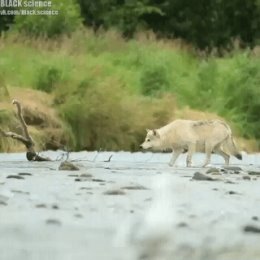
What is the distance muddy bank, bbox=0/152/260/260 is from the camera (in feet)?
20.7

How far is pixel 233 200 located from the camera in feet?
30.7

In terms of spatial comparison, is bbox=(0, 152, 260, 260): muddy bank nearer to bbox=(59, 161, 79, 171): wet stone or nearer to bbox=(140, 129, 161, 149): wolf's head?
bbox=(59, 161, 79, 171): wet stone

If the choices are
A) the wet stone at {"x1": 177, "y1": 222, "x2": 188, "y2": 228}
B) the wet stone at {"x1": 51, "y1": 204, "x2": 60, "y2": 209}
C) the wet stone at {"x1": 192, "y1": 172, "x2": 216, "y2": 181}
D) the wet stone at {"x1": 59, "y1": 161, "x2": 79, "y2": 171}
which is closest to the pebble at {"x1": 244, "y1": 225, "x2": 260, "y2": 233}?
the wet stone at {"x1": 177, "y1": 222, "x2": 188, "y2": 228}

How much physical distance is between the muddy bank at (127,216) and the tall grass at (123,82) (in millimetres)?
7169

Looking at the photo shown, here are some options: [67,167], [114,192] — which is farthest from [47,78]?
[114,192]

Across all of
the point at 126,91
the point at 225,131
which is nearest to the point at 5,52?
the point at 126,91

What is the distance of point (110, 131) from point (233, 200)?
429 inches

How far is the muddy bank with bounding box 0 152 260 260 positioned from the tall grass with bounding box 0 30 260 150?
7.17m

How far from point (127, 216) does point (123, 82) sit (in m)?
14.2

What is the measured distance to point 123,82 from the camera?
864 inches

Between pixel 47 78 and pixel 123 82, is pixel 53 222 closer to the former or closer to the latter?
pixel 47 78

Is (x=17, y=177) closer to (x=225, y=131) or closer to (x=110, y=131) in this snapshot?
(x=225, y=131)

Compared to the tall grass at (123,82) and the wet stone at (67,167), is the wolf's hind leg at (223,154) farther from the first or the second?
the tall grass at (123,82)

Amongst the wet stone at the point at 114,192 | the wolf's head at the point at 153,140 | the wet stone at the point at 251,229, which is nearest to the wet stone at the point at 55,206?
the wet stone at the point at 114,192
